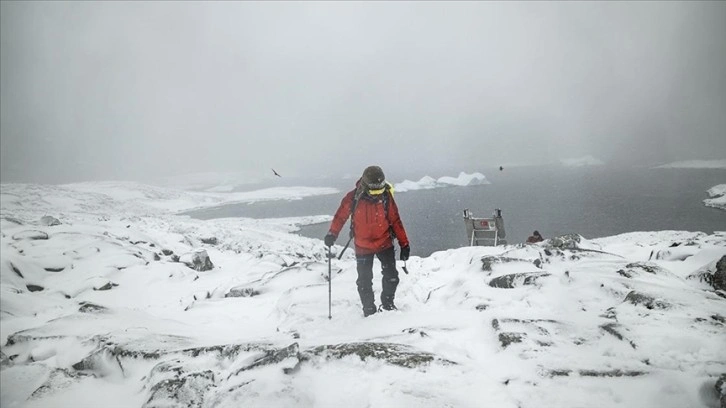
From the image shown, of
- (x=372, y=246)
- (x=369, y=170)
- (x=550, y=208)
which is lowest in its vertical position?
(x=550, y=208)

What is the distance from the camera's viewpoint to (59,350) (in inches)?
164

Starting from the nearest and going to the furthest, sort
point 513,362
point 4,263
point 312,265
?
point 513,362 < point 4,263 < point 312,265

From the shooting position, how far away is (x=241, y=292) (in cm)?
765

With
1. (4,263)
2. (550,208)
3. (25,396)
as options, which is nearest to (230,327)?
(25,396)

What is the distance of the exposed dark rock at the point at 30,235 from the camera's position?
10.1 m

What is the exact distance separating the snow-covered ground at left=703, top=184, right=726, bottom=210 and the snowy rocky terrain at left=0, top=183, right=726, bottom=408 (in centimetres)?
4380

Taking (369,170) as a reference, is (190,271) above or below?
below

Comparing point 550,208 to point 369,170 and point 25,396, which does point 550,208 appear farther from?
point 25,396

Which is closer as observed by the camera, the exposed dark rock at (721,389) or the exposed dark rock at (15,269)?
the exposed dark rock at (721,389)

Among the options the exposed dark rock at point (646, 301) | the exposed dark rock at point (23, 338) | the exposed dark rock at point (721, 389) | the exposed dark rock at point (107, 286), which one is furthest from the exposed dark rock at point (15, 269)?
the exposed dark rock at point (646, 301)

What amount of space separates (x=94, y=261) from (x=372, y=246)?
339 inches

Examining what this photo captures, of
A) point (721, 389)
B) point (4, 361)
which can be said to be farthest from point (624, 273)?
point (4, 361)

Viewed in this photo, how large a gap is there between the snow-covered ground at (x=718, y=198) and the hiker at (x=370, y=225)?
163ft

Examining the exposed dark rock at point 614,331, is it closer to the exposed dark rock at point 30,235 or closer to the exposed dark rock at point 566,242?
the exposed dark rock at point 566,242
